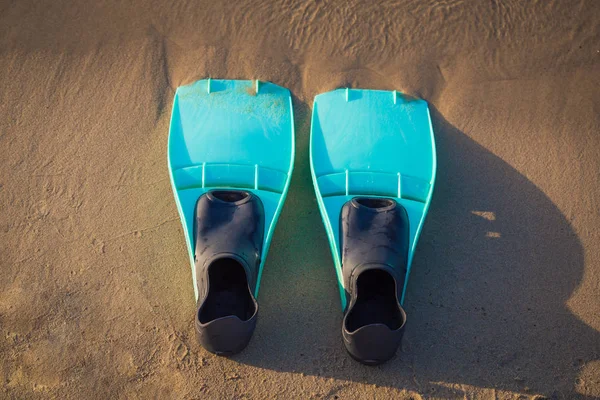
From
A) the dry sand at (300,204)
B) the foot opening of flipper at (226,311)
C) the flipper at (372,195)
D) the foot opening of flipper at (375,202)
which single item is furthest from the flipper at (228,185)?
the foot opening of flipper at (375,202)

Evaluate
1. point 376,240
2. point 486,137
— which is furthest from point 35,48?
point 486,137

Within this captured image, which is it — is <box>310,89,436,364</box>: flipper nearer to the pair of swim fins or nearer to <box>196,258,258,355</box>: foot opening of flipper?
the pair of swim fins

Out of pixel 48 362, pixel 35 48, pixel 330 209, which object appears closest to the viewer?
pixel 48 362

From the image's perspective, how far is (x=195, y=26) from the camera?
3.74m

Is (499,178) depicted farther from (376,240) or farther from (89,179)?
(89,179)

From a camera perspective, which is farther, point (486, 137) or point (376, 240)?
point (486, 137)

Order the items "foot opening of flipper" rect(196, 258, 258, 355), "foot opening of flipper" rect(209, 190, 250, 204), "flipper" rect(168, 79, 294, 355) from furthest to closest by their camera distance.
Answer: "foot opening of flipper" rect(209, 190, 250, 204) → "flipper" rect(168, 79, 294, 355) → "foot opening of flipper" rect(196, 258, 258, 355)

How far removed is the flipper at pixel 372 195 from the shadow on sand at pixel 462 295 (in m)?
0.13

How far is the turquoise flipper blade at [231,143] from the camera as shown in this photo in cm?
322

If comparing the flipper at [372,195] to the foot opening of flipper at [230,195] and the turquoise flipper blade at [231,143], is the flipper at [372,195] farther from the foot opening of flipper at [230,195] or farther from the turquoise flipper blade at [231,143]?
the foot opening of flipper at [230,195]

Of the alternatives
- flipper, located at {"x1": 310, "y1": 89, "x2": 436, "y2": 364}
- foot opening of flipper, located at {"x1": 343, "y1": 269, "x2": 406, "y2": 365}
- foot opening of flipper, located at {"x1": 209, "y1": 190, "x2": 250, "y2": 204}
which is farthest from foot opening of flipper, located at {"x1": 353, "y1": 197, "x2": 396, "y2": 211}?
foot opening of flipper, located at {"x1": 209, "y1": 190, "x2": 250, "y2": 204}

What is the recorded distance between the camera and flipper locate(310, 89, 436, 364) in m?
2.90

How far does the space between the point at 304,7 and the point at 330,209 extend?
153 centimetres

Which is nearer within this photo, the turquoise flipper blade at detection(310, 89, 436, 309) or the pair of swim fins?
the pair of swim fins
